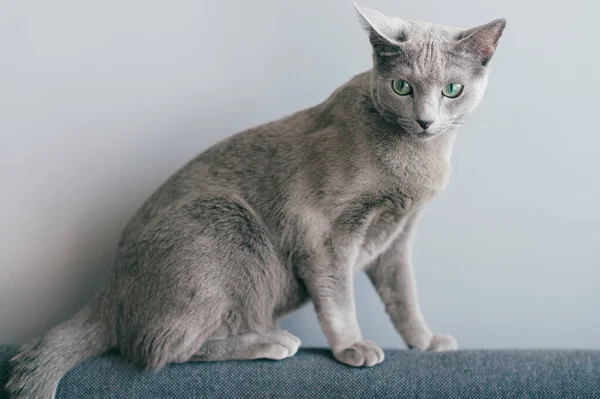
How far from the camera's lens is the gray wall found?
144 cm

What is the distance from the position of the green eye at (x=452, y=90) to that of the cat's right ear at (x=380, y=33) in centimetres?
10

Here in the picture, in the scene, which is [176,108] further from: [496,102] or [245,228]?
[496,102]

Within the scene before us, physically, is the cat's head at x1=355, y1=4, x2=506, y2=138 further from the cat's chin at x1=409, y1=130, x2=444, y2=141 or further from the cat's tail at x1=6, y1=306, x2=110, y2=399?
the cat's tail at x1=6, y1=306, x2=110, y2=399

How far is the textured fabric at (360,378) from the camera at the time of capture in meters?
1.13

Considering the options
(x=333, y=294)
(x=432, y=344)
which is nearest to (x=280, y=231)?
(x=333, y=294)

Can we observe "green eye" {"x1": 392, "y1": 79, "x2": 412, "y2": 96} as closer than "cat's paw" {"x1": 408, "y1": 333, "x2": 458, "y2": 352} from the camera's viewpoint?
Yes

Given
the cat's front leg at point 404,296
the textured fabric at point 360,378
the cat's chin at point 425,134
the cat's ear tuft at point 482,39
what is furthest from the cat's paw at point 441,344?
the cat's ear tuft at point 482,39

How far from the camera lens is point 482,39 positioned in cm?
111

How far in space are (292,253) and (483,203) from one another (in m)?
0.49

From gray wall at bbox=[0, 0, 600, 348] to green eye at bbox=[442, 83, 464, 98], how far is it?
0.33 metres

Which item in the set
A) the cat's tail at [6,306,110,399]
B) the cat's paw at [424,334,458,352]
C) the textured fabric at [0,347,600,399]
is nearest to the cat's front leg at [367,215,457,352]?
the cat's paw at [424,334,458,352]

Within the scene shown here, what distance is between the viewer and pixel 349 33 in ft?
4.90

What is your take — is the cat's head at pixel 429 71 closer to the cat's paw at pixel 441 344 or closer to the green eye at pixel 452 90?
the green eye at pixel 452 90

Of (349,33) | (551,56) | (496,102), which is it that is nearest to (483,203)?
(496,102)
